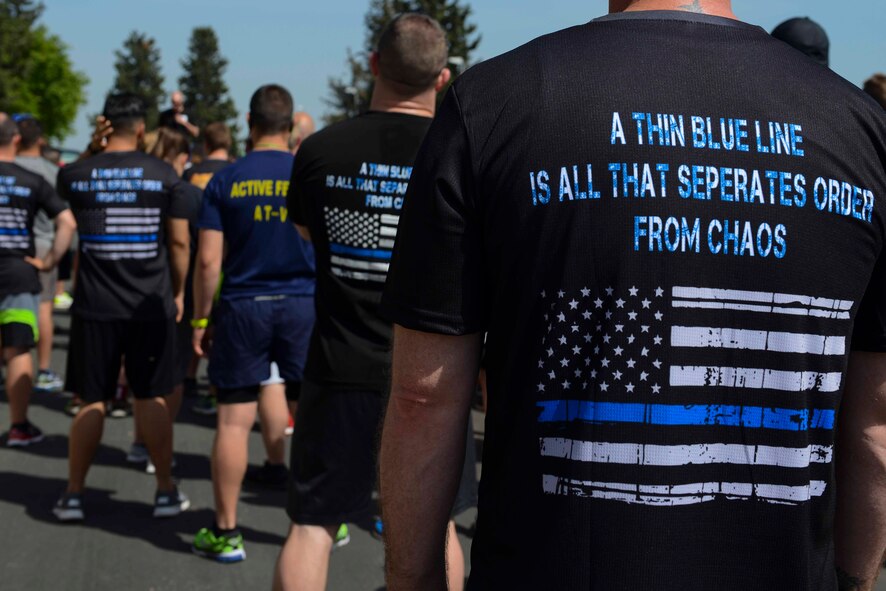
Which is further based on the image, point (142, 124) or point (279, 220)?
point (142, 124)

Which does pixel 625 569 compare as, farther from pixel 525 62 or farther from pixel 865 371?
pixel 525 62

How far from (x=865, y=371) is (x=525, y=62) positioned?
0.78 m

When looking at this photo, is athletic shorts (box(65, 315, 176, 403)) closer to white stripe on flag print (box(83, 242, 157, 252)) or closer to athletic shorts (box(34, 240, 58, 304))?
white stripe on flag print (box(83, 242, 157, 252))

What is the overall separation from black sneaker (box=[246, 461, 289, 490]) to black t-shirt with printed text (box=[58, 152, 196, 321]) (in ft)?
3.78

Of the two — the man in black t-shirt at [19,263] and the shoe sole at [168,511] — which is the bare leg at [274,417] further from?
the man in black t-shirt at [19,263]

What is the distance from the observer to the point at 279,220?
541cm

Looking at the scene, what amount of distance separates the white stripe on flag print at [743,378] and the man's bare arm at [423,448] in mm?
325

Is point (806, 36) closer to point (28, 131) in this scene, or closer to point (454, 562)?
point (454, 562)

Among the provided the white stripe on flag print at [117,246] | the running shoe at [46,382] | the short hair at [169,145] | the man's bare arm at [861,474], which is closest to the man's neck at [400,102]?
the man's bare arm at [861,474]

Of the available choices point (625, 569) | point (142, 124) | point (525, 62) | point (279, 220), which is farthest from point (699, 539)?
point (142, 124)

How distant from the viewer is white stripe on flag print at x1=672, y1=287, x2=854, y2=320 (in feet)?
5.09

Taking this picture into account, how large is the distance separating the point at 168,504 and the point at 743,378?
189 inches

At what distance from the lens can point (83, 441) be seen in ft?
18.5

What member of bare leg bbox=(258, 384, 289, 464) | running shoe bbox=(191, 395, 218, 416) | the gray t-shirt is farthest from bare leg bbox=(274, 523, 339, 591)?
the gray t-shirt
